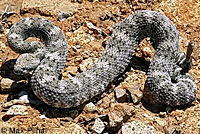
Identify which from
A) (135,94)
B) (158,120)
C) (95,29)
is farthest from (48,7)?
(158,120)

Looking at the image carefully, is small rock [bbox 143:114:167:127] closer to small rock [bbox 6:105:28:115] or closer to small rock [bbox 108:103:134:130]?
small rock [bbox 108:103:134:130]

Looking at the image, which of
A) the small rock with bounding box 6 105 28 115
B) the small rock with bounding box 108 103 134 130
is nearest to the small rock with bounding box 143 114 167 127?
the small rock with bounding box 108 103 134 130

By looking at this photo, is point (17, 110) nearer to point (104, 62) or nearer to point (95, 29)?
point (104, 62)

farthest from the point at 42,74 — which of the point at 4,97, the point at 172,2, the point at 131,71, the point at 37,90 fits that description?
the point at 172,2

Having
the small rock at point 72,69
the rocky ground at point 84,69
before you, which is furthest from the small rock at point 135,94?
the small rock at point 72,69

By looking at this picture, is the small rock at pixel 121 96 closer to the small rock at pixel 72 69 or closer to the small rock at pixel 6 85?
the small rock at pixel 72 69

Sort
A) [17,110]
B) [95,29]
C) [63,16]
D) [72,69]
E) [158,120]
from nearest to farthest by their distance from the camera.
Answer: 1. [158,120]
2. [17,110]
3. [72,69]
4. [95,29]
5. [63,16]
